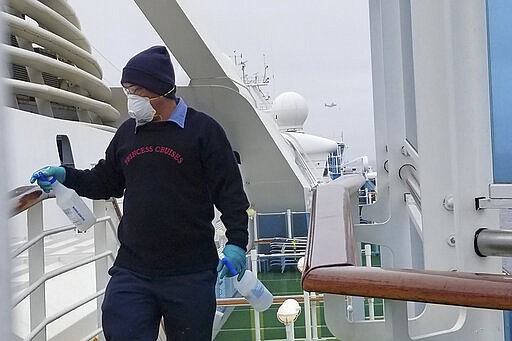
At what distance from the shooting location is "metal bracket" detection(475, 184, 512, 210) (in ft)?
3.71

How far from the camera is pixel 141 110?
170cm

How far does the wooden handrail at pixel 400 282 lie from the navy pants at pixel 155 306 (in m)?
0.75

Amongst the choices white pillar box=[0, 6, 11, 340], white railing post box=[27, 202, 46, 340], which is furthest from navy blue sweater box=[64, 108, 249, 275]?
white pillar box=[0, 6, 11, 340]

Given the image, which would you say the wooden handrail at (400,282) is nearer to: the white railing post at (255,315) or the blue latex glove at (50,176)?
the blue latex glove at (50,176)

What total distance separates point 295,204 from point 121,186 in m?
8.78

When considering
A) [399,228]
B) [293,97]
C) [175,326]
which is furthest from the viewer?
[293,97]

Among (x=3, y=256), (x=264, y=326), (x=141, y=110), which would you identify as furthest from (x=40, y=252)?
(x=264, y=326)

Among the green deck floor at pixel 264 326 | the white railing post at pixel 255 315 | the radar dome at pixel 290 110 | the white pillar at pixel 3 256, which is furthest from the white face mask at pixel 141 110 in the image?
the radar dome at pixel 290 110

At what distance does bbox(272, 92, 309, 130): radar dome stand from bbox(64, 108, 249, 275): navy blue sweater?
1189 cm

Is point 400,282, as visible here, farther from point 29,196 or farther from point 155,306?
point 29,196

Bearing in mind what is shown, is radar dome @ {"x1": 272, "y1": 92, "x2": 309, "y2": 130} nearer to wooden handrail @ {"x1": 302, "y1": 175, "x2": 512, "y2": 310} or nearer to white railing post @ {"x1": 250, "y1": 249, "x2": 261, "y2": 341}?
white railing post @ {"x1": 250, "y1": 249, "x2": 261, "y2": 341}

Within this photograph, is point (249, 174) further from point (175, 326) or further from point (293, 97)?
point (175, 326)

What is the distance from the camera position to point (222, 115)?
9.42 metres

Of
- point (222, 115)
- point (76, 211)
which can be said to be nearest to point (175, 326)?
point (76, 211)
